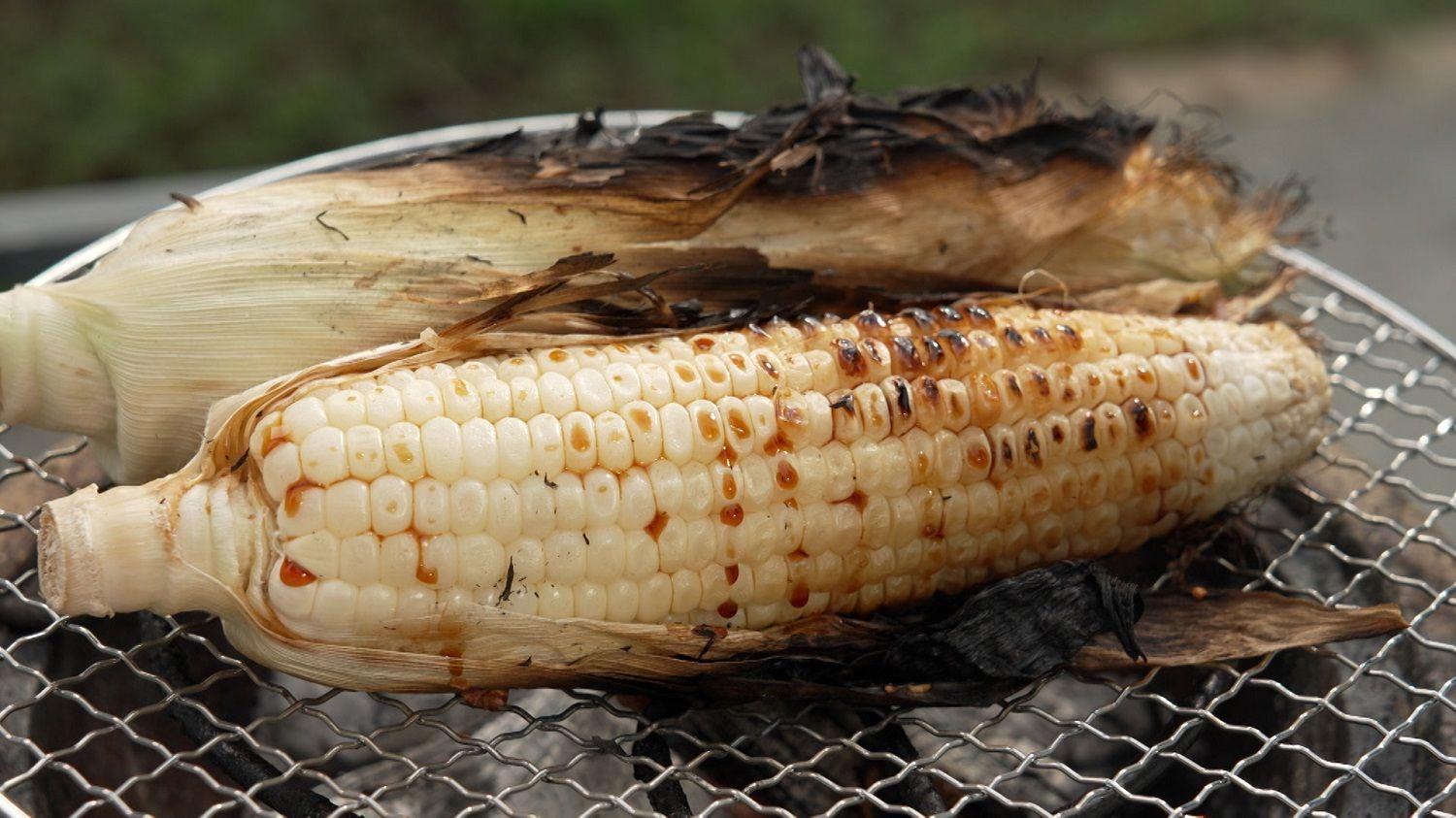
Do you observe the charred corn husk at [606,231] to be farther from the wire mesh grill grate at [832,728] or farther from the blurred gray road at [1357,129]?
the blurred gray road at [1357,129]

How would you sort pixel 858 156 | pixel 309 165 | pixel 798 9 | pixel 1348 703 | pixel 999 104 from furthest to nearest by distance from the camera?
pixel 798 9
pixel 309 165
pixel 999 104
pixel 858 156
pixel 1348 703

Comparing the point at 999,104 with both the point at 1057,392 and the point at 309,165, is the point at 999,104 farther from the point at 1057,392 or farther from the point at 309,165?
the point at 309,165

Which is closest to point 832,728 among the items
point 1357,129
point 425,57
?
point 425,57

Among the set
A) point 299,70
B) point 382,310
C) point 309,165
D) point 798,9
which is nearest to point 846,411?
point 382,310

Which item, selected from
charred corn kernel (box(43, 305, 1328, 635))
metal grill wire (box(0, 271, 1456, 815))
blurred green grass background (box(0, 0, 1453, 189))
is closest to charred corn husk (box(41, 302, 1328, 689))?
charred corn kernel (box(43, 305, 1328, 635))

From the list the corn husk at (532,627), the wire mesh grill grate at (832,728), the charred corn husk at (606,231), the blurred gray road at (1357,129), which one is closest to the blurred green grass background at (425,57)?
the blurred gray road at (1357,129)
